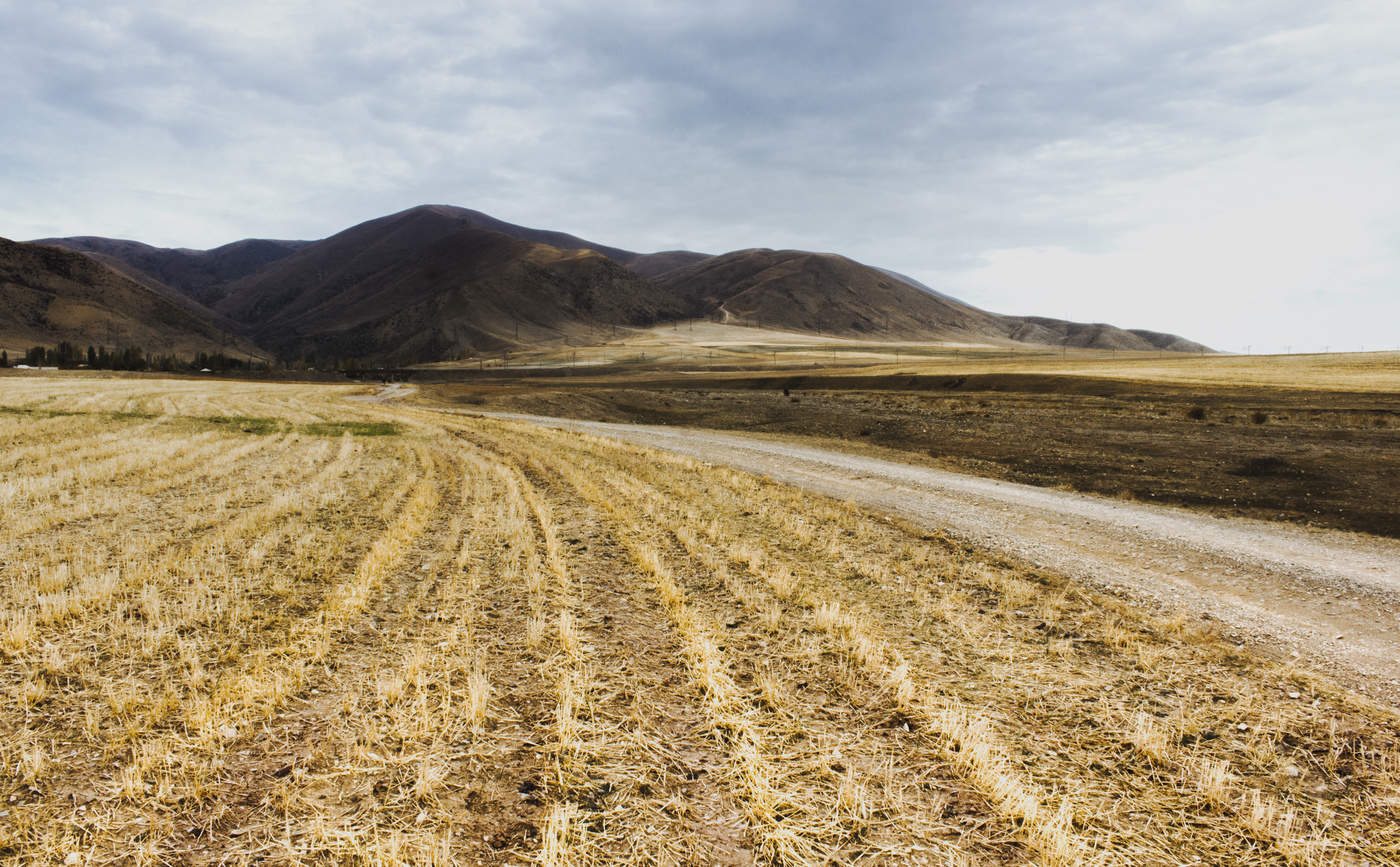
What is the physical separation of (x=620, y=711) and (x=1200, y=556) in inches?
521

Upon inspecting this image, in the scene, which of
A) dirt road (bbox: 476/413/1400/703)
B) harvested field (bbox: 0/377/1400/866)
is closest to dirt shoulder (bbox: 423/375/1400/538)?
dirt road (bbox: 476/413/1400/703)

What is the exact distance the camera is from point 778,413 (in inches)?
1745

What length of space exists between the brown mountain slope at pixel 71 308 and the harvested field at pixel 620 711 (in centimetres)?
21187

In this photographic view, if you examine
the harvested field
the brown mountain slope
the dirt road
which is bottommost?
the dirt road

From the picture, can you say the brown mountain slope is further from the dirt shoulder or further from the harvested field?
the harvested field

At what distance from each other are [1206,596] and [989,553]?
11.3ft

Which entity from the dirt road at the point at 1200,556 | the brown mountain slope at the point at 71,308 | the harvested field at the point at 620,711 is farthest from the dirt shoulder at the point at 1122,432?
the brown mountain slope at the point at 71,308

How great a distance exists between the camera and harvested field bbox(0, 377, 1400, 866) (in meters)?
4.38

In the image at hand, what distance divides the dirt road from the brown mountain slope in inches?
8461

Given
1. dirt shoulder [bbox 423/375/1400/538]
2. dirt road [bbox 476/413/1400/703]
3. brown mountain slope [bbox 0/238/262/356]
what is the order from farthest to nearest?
brown mountain slope [bbox 0/238/262/356] → dirt shoulder [bbox 423/375/1400/538] → dirt road [bbox 476/413/1400/703]

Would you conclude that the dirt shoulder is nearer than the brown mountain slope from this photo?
Yes

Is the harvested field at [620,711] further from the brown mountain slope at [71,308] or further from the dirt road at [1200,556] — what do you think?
the brown mountain slope at [71,308]

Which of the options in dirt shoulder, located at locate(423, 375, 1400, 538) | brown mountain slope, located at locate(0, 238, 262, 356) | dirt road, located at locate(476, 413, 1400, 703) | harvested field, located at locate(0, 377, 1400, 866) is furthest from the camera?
brown mountain slope, located at locate(0, 238, 262, 356)

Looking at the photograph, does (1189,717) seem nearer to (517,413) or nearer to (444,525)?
(444,525)
